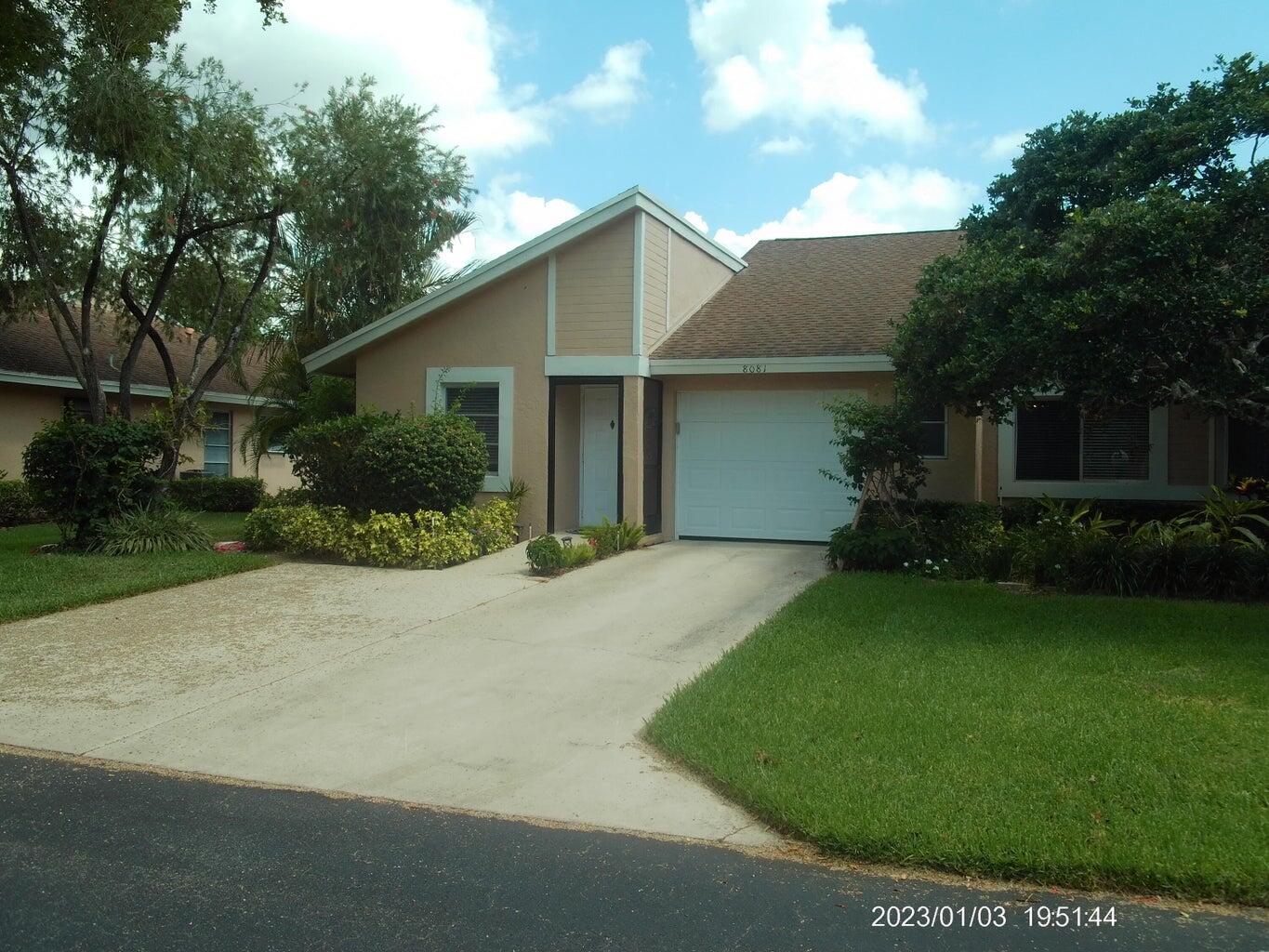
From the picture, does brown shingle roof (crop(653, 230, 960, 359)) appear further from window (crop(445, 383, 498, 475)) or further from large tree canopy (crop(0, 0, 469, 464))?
large tree canopy (crop(0, 0, 469, 464))

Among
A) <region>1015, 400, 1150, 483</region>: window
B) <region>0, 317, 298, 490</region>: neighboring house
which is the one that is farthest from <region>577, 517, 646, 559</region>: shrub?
<region>0, 317, 298, 490</region>: neighboring house

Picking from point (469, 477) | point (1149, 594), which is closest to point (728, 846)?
point (1149, 594)

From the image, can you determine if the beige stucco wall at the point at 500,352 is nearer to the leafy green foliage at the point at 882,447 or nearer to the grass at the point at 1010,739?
the leafy green foliage at the point at 882,447

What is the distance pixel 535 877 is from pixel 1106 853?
2.52m

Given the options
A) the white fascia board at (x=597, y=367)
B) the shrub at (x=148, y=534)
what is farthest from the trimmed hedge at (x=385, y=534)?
the white fascia board at (x=597, y=367)

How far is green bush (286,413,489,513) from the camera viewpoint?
1362 centimetres

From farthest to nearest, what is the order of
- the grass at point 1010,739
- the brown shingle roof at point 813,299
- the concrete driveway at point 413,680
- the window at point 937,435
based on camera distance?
the brown shingle roof at point 813,299
the window at point 937,435
the concrete driveway at point 413,680
the grass at point 1010,739

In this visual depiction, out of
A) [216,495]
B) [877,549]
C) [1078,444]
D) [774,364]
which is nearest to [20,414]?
[216,495]

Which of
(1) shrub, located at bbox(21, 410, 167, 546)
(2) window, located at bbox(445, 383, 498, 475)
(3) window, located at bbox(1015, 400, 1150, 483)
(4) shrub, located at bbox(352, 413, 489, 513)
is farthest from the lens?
(2) window, located at bbox(445, 383, 498, 475)

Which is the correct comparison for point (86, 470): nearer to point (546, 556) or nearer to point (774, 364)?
point (546, 556)

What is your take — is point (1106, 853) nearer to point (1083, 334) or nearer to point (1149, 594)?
point (1083, 334)

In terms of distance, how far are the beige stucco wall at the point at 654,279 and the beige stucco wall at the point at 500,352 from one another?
0.58m

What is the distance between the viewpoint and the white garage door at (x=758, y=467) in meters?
14.9

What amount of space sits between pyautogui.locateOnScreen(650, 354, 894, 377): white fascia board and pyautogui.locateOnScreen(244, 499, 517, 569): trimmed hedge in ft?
10.0
